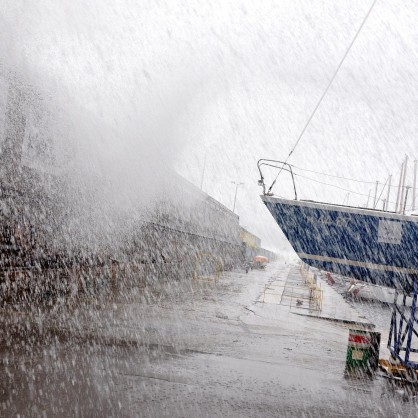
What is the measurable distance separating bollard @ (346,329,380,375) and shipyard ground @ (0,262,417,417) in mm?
262

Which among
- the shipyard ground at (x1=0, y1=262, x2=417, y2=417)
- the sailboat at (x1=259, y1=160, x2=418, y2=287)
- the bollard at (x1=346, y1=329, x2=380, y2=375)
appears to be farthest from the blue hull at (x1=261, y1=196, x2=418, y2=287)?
the shipyard ground at (x1=0, y1=262, x2=417, y2=417)

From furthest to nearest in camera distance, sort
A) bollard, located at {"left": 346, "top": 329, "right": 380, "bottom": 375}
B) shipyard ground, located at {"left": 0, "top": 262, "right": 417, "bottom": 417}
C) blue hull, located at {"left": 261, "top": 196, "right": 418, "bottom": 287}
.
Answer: blue hull, located at {"left": 261, "top": 196, "right": 418, "bottom": 287}
bollard, located at {"left": 346, "top": 329, "right": 380, "bottom": 375}
shipyard ground, located at {"left": 0, "top": 262, "right": 417, "bottom": 417}

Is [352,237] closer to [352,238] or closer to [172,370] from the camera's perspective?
[352,238]

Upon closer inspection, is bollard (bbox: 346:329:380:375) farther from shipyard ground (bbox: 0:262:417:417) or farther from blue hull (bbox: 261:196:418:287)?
blue hull (bbox: 261:196:418:287)

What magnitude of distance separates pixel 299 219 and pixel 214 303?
7473mm

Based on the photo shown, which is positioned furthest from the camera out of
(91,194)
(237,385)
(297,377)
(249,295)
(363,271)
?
(249,295)

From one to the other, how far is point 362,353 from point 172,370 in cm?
359

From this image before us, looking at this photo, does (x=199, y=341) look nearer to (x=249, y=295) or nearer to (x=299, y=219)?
(x=299, y=219)

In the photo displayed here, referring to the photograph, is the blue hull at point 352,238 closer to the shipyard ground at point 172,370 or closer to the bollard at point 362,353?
the bollard at point 362,353

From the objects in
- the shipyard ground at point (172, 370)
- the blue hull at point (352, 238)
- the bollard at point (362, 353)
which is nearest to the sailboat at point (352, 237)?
the blue hull at point (352, 238)

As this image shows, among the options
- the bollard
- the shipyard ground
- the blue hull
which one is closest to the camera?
the shipyard ground

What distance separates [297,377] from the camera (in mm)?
7336

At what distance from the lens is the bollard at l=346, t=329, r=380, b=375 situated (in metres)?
8.07

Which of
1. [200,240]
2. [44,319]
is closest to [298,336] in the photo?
[44,319]
